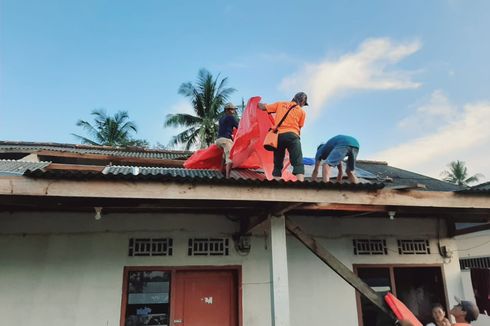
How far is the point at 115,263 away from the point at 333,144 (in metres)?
3.69

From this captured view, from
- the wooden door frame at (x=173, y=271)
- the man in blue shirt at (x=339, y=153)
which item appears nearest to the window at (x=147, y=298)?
the wooden door frame at (x=173, y=271)

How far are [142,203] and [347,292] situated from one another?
13.2ft

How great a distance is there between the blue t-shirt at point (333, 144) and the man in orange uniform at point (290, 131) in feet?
1.93

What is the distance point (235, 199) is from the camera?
376 centimetres

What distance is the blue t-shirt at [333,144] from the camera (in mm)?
5340

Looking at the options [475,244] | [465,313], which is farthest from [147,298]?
[475,244]

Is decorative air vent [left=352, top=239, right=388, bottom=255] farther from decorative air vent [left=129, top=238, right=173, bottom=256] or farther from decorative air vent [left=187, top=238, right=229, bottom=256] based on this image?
decorative air vent [left=129, top=238, right=173, bottom=256]

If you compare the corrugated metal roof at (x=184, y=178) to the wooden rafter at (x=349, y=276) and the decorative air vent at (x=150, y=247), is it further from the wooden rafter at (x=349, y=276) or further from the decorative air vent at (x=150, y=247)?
the decorative air vent at (x=150, y=247)

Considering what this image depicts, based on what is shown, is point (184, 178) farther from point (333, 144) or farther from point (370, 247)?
point (370, 247)

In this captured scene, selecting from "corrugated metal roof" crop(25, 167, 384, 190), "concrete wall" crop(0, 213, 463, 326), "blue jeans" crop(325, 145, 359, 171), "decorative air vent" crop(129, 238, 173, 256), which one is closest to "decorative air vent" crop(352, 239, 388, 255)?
"concrete wall" crop(0, 213, 463, 326)

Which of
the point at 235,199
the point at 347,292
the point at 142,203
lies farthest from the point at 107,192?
the point at 347,292

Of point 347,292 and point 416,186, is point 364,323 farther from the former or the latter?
point 416,186

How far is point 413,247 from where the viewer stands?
6703mm

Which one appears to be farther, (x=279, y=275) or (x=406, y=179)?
(x=406, y=179)
